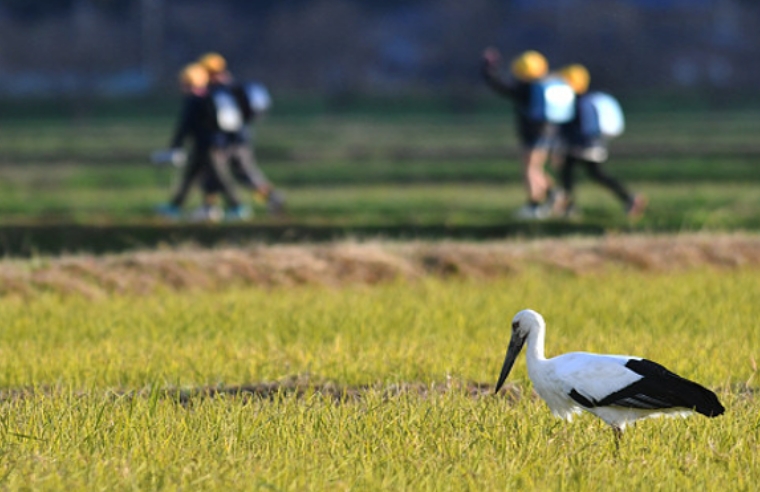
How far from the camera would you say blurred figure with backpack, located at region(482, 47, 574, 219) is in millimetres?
17406

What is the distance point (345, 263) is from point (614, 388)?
21.1 ft

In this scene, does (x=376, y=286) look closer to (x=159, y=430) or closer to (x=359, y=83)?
(x=159, y=430)

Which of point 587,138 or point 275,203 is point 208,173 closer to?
point 275,203

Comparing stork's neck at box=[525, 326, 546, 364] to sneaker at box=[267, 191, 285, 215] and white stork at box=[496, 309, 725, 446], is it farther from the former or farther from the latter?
sneaker at box=[267, 191, 285, 215]

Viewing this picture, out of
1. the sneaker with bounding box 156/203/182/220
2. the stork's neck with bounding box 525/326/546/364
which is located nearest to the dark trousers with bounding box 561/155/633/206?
the sneaker with bounding box 156/203/182/220

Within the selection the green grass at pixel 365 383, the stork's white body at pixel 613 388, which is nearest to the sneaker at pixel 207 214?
the green grass at pixel 365 383

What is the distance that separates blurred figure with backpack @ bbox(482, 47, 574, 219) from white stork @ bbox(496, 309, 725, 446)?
34.2 ft

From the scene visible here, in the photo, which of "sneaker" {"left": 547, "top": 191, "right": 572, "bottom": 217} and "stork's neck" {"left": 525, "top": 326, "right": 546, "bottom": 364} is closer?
"stork's neck" {"left": 525, "top": 326, "right": 546, "bottom": 364}

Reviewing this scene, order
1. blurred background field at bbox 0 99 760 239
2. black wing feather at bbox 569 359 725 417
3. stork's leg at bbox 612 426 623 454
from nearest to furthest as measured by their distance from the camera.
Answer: black wing feather at bbox 569 359 725 417, stork's leg at bbox 612 426 623 454, blurred background field at bbox 0 99 760 239

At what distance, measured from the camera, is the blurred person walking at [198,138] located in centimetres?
1797

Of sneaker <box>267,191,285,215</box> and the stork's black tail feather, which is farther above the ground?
the stork's black tail feather

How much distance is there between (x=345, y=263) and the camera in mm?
12906

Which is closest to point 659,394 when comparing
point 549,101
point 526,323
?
point 526,323

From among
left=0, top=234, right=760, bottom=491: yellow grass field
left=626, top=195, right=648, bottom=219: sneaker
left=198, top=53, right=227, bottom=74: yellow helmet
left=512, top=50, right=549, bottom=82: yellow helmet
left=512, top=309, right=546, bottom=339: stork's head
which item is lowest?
left=626, top=195, right=648, bottom=219: sneaker
